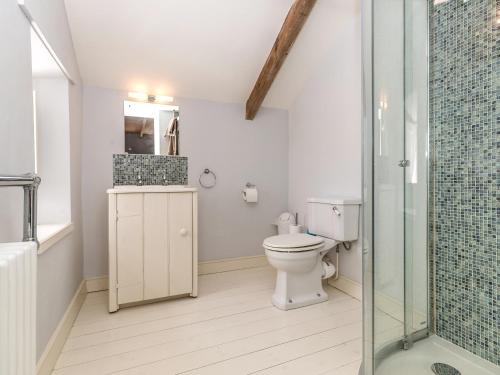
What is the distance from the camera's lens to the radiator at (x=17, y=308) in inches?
26.8

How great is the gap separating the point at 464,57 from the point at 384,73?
489 millimetres

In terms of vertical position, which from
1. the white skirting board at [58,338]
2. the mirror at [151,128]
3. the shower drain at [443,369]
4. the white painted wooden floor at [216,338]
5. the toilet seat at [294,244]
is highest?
the mirror at [151,128]

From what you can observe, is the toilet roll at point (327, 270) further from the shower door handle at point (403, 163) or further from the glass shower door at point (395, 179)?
the shower door handle at point (403, 163)

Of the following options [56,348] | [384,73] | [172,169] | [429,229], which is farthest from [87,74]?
[429,229]

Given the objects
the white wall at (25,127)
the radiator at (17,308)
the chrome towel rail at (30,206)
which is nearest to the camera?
the radiator at (17,308)

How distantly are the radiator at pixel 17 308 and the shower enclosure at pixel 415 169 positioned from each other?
4.13ft

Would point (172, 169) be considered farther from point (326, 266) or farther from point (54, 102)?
point (326, 266)

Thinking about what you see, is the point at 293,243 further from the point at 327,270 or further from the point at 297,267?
the point at 327,270

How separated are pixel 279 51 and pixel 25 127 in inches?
70.9

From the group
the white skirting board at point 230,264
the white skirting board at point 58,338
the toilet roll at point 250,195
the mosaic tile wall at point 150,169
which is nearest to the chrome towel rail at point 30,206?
the white skirting board at point 58,338

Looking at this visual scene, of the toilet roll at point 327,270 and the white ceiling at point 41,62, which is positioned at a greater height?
the white ceiling at point 41,62

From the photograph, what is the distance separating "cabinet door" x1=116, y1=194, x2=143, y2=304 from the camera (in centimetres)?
195

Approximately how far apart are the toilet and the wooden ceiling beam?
45.8 inches

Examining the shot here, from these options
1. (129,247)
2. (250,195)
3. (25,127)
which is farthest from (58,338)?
(250,195)
